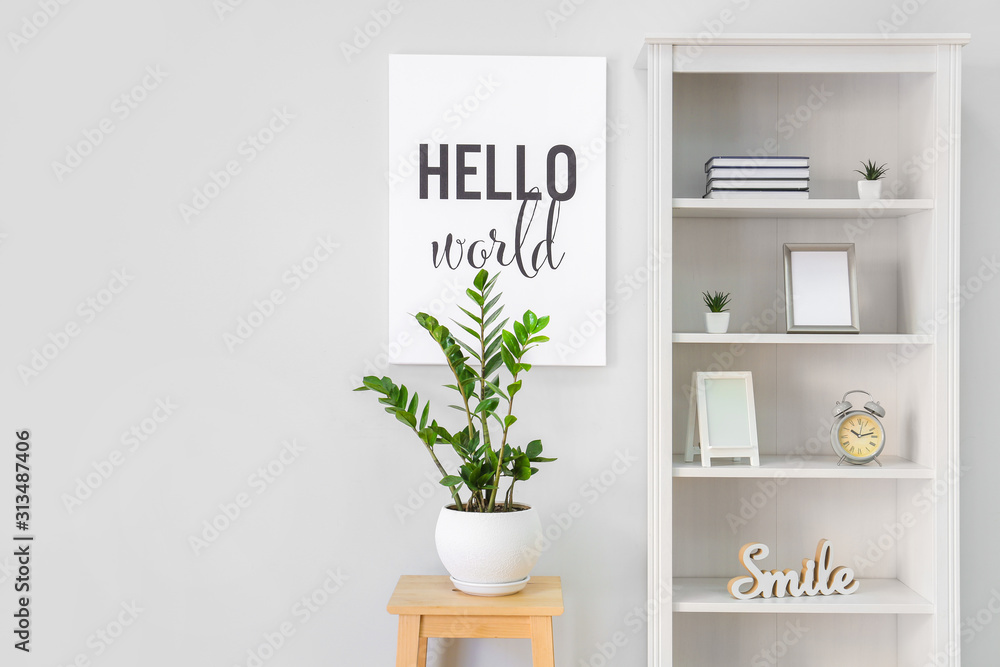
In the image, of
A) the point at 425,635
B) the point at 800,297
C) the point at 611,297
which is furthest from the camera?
the point at 611,297

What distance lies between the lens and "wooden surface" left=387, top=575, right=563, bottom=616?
5.85ft

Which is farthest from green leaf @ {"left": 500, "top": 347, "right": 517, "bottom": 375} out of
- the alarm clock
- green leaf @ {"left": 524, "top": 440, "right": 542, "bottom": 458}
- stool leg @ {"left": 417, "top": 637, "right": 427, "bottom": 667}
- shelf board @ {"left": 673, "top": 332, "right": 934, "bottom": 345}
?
the alarm clock

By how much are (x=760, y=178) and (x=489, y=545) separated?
1105mm

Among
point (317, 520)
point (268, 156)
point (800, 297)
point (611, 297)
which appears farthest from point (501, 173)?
point (317, 520)

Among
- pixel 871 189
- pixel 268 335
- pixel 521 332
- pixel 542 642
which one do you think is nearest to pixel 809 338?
pixel 871 189

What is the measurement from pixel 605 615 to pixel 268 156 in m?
1.53

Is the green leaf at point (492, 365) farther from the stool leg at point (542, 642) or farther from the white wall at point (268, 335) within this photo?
the stool leg at point (542, 642)

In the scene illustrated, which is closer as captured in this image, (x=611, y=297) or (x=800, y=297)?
(x=800, y=297)

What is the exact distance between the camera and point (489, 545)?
1.81 m

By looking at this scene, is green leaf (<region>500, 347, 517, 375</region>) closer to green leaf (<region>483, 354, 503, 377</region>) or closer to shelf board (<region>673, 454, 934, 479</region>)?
green leaf (<region>483, 354, 503, 377</region>)

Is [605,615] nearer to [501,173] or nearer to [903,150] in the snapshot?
[501,173]

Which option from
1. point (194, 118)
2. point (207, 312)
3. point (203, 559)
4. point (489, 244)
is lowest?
point (203, 559)

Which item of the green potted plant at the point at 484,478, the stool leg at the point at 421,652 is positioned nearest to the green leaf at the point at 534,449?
the green potted plant at the point at 484,478

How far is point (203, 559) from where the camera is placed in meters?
2.13
